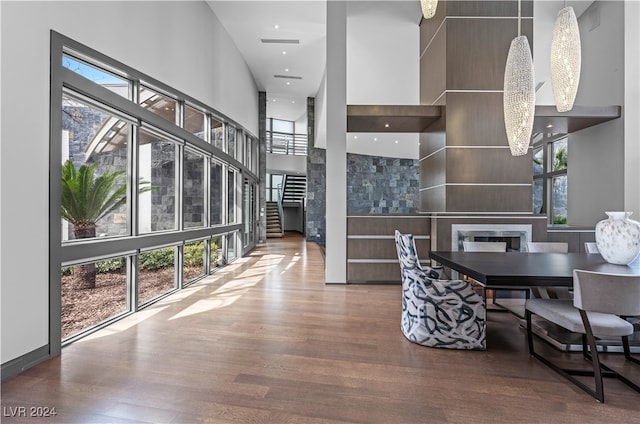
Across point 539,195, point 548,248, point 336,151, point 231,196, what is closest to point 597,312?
point 548,248

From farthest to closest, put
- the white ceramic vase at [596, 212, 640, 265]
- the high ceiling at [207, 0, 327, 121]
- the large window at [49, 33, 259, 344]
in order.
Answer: the high ceiling at [207, 0, 327, 121], the large window at [49, 33, 259, 344], the white ceramic vase at [596, 212, 640, 265]

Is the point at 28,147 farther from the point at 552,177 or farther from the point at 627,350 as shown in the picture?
the point at 552,177

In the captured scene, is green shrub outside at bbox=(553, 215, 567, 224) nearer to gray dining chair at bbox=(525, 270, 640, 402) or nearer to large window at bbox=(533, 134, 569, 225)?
large window at bbox=(533, 134, 569, 225)

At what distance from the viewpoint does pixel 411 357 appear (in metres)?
2.75

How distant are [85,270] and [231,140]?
17.4 ft

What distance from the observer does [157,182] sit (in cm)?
463

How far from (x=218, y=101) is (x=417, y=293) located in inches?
222

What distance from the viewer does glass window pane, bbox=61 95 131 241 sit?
3.12 meters

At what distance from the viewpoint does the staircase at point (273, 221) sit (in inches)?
582

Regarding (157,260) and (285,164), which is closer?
(157,260)

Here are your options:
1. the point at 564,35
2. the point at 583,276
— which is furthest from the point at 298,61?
the point at 583,276

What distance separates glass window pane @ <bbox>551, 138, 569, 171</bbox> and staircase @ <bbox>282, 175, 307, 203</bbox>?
34.0ft

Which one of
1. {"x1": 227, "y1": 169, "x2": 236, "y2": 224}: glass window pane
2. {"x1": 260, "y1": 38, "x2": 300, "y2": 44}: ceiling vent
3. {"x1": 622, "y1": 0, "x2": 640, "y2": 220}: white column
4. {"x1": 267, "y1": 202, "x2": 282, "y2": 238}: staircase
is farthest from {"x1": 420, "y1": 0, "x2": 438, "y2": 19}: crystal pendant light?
{"x1": 267, "y1": 202, "x2": 282, "y2": 238}: staircase

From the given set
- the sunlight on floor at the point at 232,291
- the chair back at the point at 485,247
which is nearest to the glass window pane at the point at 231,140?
the sunlight on floor at the point at 232,291
